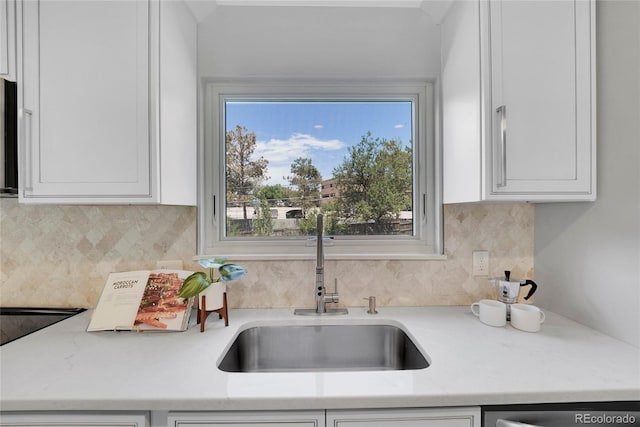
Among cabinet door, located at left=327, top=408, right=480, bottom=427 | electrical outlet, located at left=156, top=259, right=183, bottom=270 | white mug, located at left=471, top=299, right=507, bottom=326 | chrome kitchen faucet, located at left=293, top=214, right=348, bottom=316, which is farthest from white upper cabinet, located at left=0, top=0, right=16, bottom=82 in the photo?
white mug, located at left=471, top=299, right=507, bottom=326

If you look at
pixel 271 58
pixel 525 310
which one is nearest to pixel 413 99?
pixel 271 58

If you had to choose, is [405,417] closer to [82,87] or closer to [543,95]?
[543,95]

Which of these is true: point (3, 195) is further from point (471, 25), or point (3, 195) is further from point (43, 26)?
point (471, 25)

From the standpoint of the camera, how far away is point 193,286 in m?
1.23

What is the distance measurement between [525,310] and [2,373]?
1748 mm

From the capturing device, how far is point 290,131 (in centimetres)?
164

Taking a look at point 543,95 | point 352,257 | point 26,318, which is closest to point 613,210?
point 543,95

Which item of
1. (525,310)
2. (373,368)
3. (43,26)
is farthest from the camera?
(373,368)

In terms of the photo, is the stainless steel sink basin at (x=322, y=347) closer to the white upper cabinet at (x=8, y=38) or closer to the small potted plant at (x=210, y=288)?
the small potted plant at (x=210, y=288)

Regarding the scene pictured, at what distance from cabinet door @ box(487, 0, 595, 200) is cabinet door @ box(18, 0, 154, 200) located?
4.16 ft

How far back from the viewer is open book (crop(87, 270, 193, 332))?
124 centimetres

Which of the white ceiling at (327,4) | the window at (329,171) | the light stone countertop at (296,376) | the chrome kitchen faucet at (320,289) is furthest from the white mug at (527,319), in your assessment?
the white ceiling at (327,4)

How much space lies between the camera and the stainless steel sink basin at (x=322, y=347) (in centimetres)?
137

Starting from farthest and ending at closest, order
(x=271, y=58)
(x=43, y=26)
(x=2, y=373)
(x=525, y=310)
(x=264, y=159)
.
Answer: (x=264, y=159), (x=271, y=58), (x=525, y=310), (x=43, y=26), (x=2, y=373)
